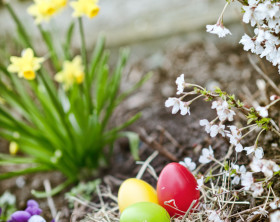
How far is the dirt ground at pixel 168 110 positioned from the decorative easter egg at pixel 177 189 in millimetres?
237

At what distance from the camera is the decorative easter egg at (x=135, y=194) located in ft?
3.57

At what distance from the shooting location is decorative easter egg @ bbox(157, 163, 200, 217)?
1.05 metres

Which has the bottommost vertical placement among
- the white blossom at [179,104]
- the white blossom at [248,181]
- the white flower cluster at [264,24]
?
the white blossom at [248,181]

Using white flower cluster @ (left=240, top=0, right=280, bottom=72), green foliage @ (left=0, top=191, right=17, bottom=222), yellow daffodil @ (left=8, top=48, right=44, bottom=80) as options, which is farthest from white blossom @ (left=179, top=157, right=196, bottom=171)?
green foliage @ (left=0, top=191, right=17, bottom=222)

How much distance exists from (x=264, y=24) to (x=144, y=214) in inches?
24.0

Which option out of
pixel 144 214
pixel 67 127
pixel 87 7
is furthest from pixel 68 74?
pixel 144 214

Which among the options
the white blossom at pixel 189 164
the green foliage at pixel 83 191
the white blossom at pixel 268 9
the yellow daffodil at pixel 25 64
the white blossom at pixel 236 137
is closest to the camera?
the white blossom at pixel 268 9

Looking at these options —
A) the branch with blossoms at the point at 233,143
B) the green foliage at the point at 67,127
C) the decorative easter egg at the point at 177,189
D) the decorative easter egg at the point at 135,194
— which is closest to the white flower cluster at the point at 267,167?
the branch with blossoms at the point at 233,143

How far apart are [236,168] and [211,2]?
155 cm

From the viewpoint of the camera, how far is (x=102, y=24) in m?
2.62

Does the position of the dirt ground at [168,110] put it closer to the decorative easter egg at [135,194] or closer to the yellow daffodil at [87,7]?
the decorative easter egg at [135,194]

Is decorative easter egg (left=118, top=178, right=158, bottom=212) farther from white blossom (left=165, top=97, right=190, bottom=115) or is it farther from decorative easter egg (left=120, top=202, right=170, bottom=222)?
white blossom (left=165, top=97, right=190, bottom=115)

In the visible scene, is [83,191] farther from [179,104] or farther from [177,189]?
[179,104]

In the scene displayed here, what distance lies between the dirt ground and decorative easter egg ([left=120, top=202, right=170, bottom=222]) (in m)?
0.38
